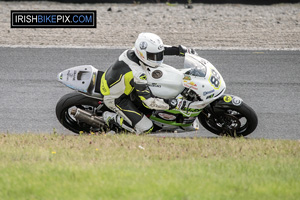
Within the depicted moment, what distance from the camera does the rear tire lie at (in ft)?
25.6

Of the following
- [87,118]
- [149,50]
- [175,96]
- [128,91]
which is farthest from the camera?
[87,118]

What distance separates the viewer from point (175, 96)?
Result: 24.6 feet

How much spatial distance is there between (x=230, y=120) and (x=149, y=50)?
1544 millimetres

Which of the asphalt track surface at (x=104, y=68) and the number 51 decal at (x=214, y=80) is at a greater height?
the number 51 decal at (x=214, y=80)

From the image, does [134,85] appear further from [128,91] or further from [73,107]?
[73,107]

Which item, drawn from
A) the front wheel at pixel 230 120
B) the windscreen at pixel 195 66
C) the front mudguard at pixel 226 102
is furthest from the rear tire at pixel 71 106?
the front mudguard at pixel 226 102

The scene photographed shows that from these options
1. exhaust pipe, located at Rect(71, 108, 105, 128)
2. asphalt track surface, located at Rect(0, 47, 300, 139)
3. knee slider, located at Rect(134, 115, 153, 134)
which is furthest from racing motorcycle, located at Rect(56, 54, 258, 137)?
asphalt track surface, located at Rect(0, 47, 300, 139)

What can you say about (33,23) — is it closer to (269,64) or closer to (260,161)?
(269,64)

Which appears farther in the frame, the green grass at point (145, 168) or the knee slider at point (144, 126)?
the knee slider at point (144, 126)

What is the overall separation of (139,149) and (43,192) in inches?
80.5

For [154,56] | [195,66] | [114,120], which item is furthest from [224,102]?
[114,120]

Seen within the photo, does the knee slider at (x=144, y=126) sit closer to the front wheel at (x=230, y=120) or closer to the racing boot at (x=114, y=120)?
the racing boot at (x=114, y=120)

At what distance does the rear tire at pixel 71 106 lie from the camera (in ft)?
25.6

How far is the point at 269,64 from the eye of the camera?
12594 mm
